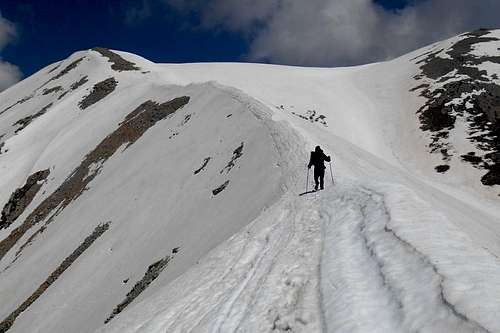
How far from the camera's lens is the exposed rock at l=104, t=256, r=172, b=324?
16656mm

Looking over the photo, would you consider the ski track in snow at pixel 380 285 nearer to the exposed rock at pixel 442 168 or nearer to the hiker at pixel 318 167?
the hiker at pixel 318 167

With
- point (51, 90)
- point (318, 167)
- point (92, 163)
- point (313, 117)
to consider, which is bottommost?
point (318, 167)

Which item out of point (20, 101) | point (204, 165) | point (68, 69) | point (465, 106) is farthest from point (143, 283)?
point (68, 69)

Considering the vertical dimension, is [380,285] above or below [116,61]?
below

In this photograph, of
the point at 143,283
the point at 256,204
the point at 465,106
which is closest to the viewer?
the point at 143,283

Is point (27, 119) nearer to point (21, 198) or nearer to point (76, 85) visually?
point (76, 85)

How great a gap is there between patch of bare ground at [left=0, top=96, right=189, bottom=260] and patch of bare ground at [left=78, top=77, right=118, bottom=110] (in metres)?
14.5

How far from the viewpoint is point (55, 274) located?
2531cm

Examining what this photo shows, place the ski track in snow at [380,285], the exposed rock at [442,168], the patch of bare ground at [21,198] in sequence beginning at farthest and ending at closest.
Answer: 1. the patch of bare ground at [21,198]
2. the exposed rock at [442,168]
3. the ski track in snow at [380,285]

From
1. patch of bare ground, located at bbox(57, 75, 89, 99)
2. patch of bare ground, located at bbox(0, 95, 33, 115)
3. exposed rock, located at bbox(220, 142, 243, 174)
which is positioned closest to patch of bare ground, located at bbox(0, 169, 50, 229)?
exposed rock, located at bbox(220, 142, 243, 174)

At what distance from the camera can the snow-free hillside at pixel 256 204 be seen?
8.29 m

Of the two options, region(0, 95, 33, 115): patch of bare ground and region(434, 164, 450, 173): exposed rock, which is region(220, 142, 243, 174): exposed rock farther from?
region(0, 95, 33, 115): patch of bare ground

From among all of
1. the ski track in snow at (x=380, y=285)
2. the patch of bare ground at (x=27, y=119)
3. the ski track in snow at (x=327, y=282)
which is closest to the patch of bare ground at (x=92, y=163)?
the patch of bare ground at (x=27, y=119)

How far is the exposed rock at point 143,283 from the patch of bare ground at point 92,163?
63.2 ft
